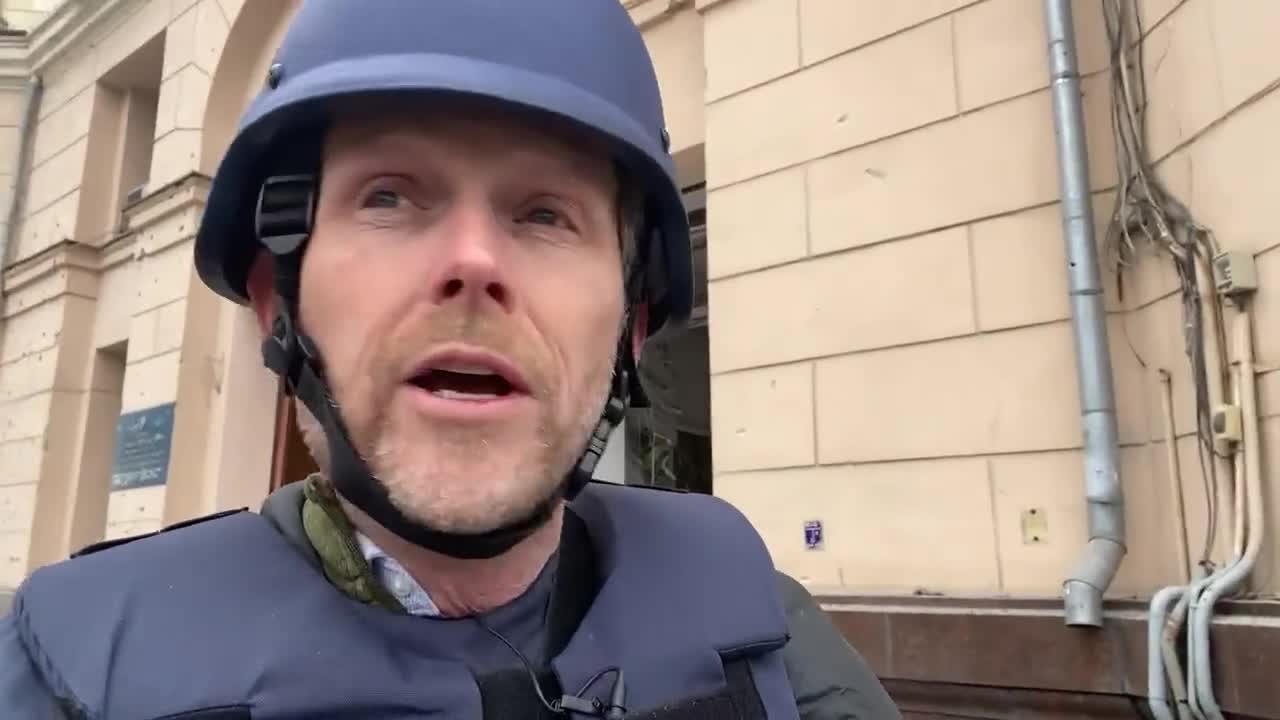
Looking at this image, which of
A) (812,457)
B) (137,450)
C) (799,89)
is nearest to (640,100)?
(812,457)

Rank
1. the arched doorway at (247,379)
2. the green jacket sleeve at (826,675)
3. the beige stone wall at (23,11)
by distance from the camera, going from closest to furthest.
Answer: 1. the green jacket sleeve at (826,675)
2. the arched doorway at (247,379)
3. the beige stone wall at (23,11)

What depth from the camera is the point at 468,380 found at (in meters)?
0.90

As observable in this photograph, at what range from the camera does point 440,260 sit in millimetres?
896

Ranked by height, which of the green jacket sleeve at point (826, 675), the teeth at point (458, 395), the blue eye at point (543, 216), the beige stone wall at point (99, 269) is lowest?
the green jacket sleeve at point (826, 675)

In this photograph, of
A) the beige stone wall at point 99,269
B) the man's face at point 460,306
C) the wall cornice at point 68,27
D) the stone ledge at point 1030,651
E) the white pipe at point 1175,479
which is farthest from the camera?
the wall cornice at point 68,27

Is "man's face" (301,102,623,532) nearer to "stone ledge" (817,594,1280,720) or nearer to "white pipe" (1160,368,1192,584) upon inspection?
"stone ledge" (817,594,1280,720)

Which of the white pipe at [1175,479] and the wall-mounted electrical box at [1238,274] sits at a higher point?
the wall-mounted electrical box at [1238,274]

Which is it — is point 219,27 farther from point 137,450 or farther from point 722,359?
point 722,359

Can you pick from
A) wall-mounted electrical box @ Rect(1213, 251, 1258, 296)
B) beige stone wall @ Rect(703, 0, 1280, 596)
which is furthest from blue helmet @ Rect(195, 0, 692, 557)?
beige stone wall @ Rect(703, 0, 1280, 596)

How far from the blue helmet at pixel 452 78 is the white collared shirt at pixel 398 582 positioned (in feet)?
1.40

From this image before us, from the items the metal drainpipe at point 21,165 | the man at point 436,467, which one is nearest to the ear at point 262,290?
the man at point 436,467

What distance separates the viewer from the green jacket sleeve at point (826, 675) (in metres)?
1.00

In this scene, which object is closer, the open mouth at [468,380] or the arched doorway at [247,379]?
the open mouth at [468,380]

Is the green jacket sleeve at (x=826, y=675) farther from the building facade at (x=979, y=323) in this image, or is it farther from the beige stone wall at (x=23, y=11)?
the beige stone wall at (x=23, y=11)
